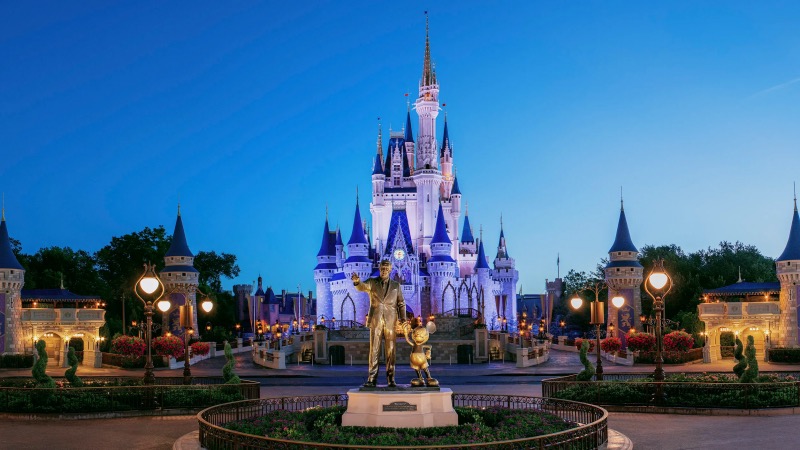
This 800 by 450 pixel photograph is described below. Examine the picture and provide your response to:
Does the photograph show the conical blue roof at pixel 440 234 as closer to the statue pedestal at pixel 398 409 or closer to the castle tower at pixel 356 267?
the castle tower at pixel 356 267

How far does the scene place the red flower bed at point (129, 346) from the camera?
144 ft

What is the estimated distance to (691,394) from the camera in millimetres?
20016

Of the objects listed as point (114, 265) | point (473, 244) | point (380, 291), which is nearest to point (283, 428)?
point (380, 291)

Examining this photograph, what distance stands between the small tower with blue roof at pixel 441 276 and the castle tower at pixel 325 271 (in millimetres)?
10071

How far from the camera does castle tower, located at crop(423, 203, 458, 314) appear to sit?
81812 mm

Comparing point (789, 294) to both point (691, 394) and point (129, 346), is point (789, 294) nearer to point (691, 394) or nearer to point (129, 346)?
point (691, 394)

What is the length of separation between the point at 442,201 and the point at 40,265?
143 ft

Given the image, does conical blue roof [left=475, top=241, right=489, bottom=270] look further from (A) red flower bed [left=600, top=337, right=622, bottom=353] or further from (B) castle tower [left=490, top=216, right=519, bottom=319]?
(A) red flower bed [left=600, top=337, right=622, bottom=353]

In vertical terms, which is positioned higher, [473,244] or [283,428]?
[473,244]

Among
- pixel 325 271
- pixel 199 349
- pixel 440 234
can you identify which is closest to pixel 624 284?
pixel 199 349

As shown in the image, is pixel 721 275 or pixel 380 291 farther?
pixel 721 275

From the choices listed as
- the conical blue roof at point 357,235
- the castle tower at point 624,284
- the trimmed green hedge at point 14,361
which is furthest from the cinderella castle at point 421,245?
the trimmed green hedge at point 14,361

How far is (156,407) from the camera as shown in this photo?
20.7 meters

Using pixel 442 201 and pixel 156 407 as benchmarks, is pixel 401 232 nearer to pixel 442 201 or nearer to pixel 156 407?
pixel 442 201
